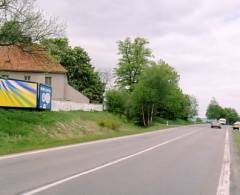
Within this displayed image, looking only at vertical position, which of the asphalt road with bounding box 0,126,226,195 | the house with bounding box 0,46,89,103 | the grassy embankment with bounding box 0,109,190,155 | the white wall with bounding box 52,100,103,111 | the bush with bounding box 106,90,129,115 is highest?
the house with bounding box 0,46,89,103

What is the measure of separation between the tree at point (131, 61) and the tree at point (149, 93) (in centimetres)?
1093

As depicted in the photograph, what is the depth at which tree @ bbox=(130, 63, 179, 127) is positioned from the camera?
270 feet

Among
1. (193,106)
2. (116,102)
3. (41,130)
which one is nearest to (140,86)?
(116,102)

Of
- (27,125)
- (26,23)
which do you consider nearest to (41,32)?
(26,23)

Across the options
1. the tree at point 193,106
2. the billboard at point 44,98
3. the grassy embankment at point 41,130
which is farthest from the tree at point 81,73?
the tree at point 193,106

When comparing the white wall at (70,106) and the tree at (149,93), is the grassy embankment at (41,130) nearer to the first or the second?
the white wall at (70,106)

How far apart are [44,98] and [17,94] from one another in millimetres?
4936

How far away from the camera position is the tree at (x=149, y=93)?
82250 mm

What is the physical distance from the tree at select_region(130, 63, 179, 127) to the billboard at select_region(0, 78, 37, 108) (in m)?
42.3

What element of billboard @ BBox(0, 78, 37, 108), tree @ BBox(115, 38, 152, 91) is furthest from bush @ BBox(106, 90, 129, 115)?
billboard @ BBox(0, 78, 37, 108)

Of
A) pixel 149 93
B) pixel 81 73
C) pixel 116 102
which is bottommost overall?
pixel 116 102

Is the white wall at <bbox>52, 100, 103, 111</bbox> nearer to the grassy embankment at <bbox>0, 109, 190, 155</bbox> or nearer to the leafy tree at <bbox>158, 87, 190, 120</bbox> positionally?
the grassy embankment at <bbox>0, 109, 190, 155</bbox>

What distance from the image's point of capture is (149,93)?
8219cm

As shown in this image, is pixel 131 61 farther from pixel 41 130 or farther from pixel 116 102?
pixel 41 130
